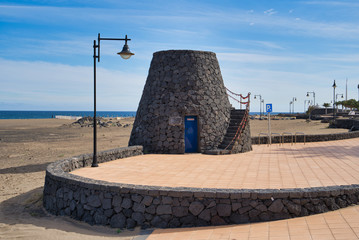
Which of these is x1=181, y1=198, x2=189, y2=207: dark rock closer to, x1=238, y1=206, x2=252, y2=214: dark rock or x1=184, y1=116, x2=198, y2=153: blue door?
x1=238, y1=206, x2=252, y2=214: dark rock

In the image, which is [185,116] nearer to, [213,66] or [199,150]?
[199,150]

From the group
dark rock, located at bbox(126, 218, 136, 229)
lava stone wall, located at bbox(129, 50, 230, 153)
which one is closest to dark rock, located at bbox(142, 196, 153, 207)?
dark rock, located at bbox(126, 218, 136, 229)

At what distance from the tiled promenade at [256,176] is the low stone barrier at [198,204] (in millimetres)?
192

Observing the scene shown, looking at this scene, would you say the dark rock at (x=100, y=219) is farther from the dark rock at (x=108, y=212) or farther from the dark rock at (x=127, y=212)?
the dark rock at (x=127, y=212)

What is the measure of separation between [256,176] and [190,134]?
19.9ft

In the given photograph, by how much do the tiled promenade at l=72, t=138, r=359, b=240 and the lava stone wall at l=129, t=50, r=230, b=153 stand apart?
45.0 inches

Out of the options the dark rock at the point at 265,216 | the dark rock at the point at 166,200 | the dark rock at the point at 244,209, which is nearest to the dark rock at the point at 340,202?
the dark rock at the point at 265,216

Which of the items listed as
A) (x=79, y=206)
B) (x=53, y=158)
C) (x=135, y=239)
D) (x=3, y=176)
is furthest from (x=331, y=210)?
(x=53, y=158)

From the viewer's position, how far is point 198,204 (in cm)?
713

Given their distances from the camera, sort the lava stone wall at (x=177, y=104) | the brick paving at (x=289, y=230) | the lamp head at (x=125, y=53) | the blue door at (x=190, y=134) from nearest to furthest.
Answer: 1. the brick paving at (x=289, y=230)
2. the lamp head at (x=125, y=53)
3. the lava stone wall at (x=177, y=104)
4. the blue door at (x=190, y=134)

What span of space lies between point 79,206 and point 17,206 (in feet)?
9.49

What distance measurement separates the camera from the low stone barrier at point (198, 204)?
7066 millimetres

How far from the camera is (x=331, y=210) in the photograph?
7277mm

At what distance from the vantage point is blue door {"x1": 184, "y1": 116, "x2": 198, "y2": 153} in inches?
608
